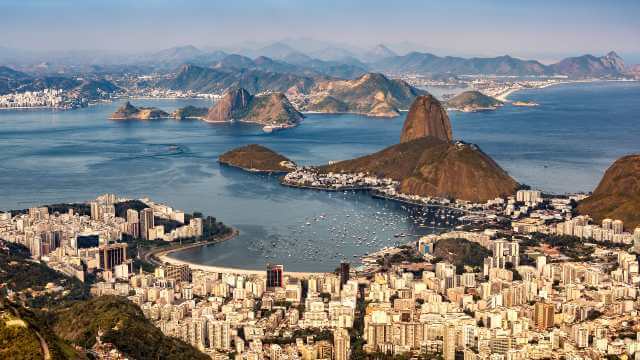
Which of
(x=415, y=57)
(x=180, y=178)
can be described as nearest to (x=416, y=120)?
(x=180, y=178)

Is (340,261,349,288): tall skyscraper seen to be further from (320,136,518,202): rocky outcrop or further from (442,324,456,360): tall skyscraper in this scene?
(320,136,518,202): rocky outcrop

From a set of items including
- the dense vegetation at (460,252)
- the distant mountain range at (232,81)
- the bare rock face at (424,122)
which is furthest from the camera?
the distant mountain range at (232,81)

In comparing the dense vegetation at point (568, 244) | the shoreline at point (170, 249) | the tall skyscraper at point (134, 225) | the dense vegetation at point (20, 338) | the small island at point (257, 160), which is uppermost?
the dense vegetation at point (20, 338)

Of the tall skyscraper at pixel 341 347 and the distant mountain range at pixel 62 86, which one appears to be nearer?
the tall skyscraper at pixel 341 347

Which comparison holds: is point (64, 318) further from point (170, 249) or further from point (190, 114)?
point (190, 114)

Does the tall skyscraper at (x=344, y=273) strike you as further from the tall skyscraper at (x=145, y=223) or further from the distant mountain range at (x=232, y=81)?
the distant mountain range at (x=232, y=81)

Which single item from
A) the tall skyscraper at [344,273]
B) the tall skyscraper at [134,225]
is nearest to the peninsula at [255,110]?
the tall skyscraper at [134,225]

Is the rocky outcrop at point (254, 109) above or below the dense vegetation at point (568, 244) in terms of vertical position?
above
